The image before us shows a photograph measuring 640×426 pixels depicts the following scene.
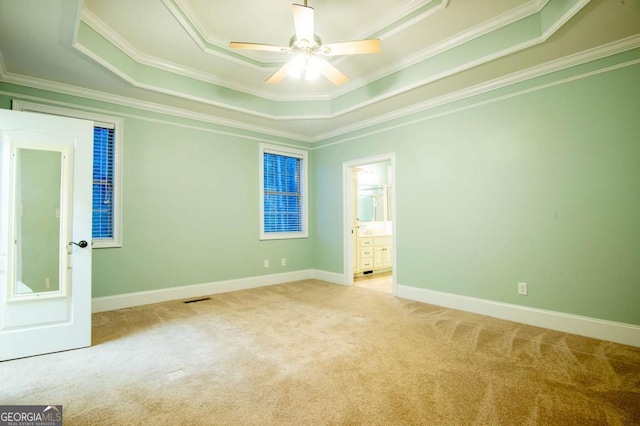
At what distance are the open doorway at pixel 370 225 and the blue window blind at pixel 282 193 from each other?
1034 mm

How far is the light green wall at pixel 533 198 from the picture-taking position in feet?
8.69

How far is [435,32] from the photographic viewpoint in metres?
3.01

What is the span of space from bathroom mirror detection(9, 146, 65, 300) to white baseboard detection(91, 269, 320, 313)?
1103mm

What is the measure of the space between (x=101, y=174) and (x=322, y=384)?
362 cm

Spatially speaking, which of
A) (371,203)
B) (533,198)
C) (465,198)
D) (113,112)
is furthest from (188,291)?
(533,198)

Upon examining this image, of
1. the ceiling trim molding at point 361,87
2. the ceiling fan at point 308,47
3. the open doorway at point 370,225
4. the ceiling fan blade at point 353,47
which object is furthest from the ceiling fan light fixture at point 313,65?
the open doorway at point 370,225

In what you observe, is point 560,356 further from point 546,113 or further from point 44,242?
point 44,242

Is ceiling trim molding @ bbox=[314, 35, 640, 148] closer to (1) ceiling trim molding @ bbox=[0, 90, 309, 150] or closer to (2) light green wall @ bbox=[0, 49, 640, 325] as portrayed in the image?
(2) light green wall @ bbox=[0, 49, 640, 325]

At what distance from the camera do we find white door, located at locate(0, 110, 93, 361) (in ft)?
8.13

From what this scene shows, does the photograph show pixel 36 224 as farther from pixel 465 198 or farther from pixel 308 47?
pixel 465 198

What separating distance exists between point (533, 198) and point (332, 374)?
271 cm

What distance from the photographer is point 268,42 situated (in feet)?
10.9

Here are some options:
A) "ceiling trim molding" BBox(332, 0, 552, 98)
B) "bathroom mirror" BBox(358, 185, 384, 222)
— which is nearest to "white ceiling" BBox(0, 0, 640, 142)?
"ceiling trim molding" BBox(332, 0, 552, 98)

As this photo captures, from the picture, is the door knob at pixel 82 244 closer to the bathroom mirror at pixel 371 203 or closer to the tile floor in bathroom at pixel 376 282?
the tile floor in bathroom at pixel 376 282
